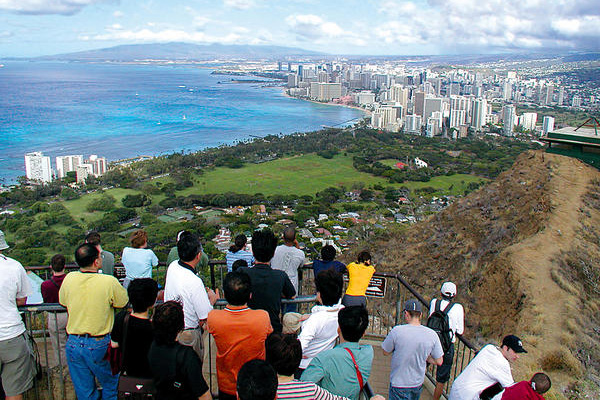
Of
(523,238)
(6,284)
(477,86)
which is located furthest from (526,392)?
(477,86)

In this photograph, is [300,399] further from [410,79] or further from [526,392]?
[410,79]

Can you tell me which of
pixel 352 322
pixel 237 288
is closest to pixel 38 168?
pixel 237 288

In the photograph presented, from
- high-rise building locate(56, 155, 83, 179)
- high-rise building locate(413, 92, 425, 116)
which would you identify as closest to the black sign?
high-rise building locate(56, 155, 83, 179)

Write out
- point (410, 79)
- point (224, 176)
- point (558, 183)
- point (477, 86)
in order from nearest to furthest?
point (558, 183)
point (224, 176)
point (477, 86)
point (410, 79)

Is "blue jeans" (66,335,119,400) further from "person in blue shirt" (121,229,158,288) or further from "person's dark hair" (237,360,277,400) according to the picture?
"person's dark hair" (237,360,277,400)

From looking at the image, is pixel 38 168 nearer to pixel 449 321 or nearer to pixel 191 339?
pixel 191 339

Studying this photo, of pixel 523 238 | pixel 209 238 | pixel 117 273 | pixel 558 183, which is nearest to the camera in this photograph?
pixel 117 273

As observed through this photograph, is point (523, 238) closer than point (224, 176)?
Yes
